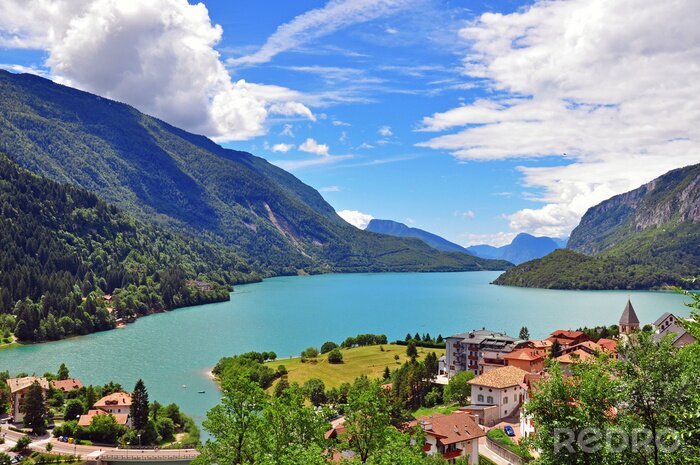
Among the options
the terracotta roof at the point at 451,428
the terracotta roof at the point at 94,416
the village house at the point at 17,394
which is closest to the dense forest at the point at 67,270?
the village house at the point at 17,394

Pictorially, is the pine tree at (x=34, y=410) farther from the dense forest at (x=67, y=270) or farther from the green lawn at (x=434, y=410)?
the dense forest at (x=67, y=270)

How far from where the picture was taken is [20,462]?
42281 millimetres

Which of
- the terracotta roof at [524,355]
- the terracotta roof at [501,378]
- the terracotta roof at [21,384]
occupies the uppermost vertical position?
the terracotta roof at [524,355]

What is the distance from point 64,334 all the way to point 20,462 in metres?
73.2

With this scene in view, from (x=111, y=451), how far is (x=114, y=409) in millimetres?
6825

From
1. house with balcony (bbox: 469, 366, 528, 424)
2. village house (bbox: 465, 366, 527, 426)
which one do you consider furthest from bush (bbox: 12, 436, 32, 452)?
house with balcony (bbox: 469, 366, 528, 424)

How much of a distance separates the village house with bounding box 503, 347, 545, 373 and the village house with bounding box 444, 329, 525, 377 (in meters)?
3.62

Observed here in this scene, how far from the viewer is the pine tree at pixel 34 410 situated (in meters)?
50.0

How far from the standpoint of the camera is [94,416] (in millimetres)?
50406

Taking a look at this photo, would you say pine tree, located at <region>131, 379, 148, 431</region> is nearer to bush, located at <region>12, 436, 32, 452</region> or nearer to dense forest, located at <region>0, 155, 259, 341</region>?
bush, located at <region>12, 436, 32, 452</region>

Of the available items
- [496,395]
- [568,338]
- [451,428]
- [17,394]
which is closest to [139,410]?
[17,394]

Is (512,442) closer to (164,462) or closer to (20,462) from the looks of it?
(164,462)

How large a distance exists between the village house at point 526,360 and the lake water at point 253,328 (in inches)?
1311

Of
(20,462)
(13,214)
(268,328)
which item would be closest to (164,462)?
(20,462)
